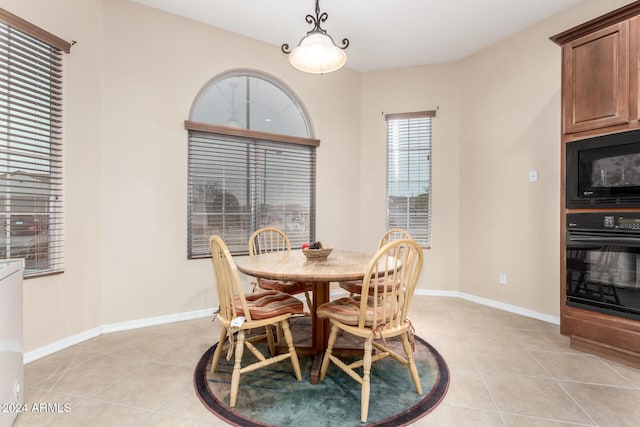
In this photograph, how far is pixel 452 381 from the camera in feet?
6.65

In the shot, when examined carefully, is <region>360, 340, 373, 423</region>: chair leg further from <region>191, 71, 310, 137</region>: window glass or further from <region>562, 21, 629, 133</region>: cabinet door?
<region>191, 71, 310, 137</region>: window glass

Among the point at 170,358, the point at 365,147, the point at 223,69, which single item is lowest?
the point at 170,358

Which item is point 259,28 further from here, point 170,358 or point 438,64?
point 170,358

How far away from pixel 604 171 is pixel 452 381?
1.83 meters

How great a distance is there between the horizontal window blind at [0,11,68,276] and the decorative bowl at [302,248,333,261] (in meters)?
1.97

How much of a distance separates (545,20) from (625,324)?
2837 mm

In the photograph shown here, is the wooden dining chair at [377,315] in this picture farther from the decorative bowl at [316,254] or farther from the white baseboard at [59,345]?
the white baseboard at [59,345]

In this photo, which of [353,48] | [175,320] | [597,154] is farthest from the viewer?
[353,48]

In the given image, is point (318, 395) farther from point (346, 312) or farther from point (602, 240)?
point (602, 240)

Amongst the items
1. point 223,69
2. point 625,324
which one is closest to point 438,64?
point 223,69

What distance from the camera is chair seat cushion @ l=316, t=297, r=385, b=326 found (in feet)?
5.98

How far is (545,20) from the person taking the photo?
3.17 metres

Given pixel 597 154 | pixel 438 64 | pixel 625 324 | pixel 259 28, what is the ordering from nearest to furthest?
pixel 625 324, pixel 597 154, pixel 259 28, pixel 438 64

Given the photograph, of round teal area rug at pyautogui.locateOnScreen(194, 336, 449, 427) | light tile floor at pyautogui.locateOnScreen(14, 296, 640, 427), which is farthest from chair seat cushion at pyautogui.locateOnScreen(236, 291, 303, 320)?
light tile floor at pyautogui.locateOnScreen(14, 296, 640, 427)
